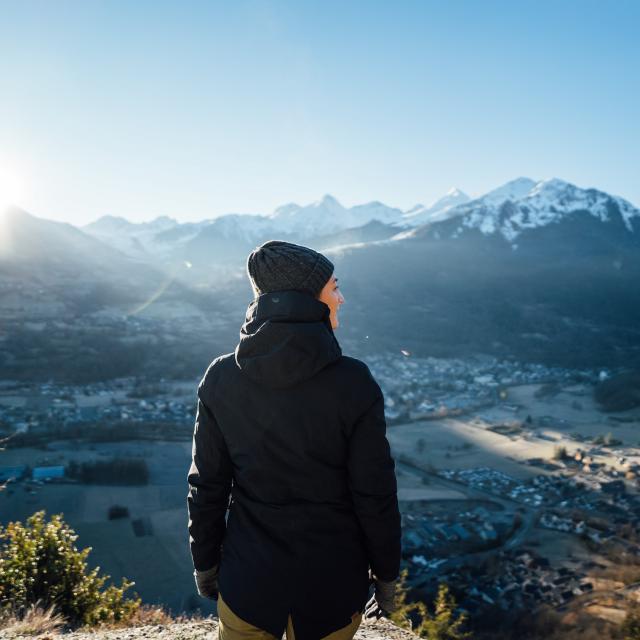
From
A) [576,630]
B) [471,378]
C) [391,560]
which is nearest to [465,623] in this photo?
[576,630]

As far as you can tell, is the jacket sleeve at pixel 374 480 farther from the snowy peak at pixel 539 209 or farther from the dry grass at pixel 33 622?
the snowy peak at pixel 539 209

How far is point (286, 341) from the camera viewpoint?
1193 millimetres

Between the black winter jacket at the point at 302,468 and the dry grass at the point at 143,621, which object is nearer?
the black winter jacket at the point at 302,468

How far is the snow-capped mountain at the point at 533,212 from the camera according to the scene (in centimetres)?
11512

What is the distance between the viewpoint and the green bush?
352 cm

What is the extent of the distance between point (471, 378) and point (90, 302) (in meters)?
45.8

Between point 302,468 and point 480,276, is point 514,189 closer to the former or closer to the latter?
point 480,276

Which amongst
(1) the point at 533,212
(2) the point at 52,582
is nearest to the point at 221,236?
(1) the point at 533,212

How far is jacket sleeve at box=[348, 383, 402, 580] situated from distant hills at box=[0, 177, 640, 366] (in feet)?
139

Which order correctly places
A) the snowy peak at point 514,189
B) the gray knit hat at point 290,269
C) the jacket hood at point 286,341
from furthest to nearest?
the snowy peak at point 514,189 → the gray knit hat at point 290,269 → the jacket hood at point 286,341

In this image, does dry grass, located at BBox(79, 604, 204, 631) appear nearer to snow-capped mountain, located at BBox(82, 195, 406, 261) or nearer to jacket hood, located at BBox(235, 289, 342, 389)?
jacket hood, located at BBox(235, 289, 342, 389)

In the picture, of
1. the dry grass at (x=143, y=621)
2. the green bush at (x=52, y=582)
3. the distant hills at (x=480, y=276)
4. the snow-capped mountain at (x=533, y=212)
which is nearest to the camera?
the dry grass at (x=143, y=621)

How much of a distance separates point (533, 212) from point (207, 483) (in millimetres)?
138623

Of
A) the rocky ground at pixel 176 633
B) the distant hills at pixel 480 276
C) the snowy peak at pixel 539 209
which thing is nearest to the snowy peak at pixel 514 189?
the snowy peak at pixel 539 209
